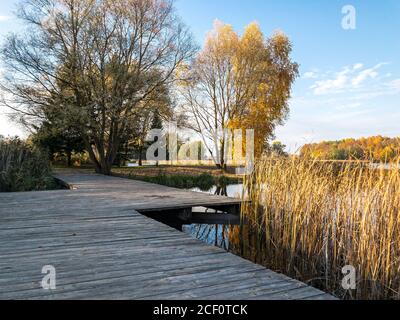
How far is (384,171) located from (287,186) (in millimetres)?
1245

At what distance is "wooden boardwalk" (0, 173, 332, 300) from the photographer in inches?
74.9

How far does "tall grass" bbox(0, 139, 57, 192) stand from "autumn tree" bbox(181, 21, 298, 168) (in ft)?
36.0

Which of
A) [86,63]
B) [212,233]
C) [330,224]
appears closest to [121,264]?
[330,224]

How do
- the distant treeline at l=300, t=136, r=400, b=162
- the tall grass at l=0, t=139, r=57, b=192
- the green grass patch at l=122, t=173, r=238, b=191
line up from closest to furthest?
the distant treeline at l=300, t=136, r=400, b=162
the tall grass at l=0, t=139, r=57, b=192
the green grass patch at l=122, t=173, r=238, b=191

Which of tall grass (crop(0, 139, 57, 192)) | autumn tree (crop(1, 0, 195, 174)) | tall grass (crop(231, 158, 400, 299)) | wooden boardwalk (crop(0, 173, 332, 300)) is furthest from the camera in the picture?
autumn tree (crop(1, 0, 195, 174))

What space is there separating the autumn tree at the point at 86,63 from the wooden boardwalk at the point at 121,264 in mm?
10293

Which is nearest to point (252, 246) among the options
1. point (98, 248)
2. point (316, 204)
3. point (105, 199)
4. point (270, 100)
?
point (316, 204)

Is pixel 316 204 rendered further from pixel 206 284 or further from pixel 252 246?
pixel 206 284

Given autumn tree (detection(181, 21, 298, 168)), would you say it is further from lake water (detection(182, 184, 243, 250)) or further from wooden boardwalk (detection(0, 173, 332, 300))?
wooden boardwalk (detection(0, 173, 332, 300))

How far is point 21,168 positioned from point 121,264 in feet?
24.2

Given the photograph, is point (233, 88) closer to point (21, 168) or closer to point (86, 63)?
point (86, 63)

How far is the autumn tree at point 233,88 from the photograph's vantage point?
19.2 m

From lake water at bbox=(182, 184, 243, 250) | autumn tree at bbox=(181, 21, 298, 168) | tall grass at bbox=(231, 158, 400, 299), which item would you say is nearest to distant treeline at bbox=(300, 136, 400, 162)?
tall grass at bbox=(231, 158, 400, 299)

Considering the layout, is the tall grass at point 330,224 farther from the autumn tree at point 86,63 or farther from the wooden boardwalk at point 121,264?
the autumn tree at point 86,63
